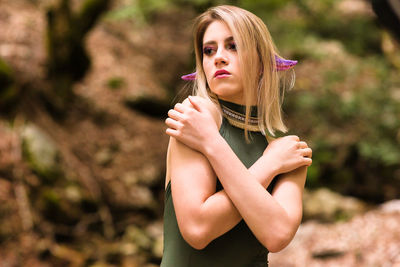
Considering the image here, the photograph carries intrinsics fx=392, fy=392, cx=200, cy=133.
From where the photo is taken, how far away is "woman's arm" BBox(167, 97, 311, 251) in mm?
1204

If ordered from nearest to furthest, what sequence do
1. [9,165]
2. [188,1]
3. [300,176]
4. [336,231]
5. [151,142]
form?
[300,176] < [9,165] < [336,231] < [188,1] < [151,142]

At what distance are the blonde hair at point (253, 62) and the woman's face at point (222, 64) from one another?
0.03 m

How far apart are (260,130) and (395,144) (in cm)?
543

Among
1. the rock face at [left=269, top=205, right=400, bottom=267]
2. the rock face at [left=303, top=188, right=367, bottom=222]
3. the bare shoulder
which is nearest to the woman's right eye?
the bare shoulder

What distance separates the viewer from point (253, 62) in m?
1.42

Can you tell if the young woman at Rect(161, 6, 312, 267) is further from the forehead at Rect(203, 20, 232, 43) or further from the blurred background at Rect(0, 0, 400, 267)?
the blurred background at Rect(0, 0, 400, 267)

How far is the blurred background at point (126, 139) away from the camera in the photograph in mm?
4543

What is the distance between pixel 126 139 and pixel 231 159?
17.0 ft

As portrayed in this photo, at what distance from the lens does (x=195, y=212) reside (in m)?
1.19

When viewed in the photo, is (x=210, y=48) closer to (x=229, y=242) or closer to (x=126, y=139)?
(x=229, y=242)

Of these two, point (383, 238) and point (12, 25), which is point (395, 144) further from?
point (12, 25)

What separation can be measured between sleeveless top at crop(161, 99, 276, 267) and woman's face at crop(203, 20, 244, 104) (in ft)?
0.25

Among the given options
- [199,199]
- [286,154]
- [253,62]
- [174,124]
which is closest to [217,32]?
[253,62]

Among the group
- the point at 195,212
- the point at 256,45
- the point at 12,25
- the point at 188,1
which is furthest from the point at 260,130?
the point at 12,25
